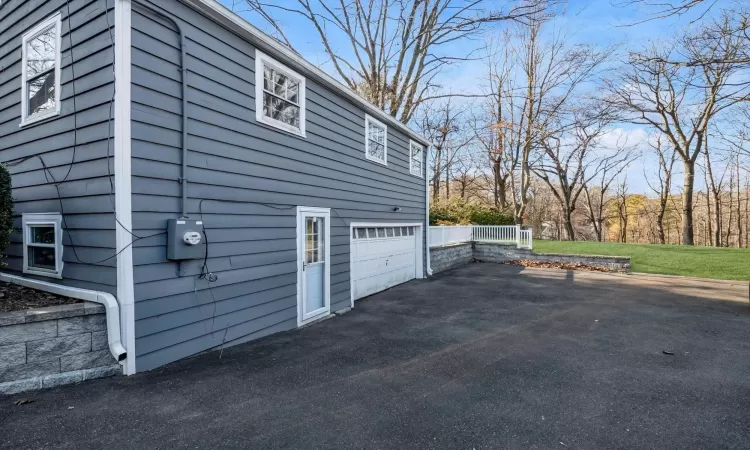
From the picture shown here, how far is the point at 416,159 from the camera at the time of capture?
35.5ft

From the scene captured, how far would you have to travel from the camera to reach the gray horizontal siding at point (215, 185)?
3.75 meters

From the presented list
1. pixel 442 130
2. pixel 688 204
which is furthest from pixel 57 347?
pixel 688 204

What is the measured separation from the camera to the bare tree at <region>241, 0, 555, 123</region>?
531 inches

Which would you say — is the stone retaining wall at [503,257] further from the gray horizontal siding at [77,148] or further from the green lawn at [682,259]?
the gray horizontal siding at [77,148]

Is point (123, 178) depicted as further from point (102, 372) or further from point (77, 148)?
point (102, 372)

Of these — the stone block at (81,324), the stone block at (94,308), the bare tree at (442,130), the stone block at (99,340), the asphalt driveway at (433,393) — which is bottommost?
the asphalt driveway at (433,393)

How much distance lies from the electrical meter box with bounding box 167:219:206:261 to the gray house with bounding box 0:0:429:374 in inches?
0.5

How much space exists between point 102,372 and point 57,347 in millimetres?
451

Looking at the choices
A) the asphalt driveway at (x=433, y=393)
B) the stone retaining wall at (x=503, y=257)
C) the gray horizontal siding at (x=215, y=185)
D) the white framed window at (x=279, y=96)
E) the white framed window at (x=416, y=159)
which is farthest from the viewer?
the stone retaining wall at (x=503, y=257)

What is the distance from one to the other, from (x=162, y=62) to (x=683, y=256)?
16.8 metres

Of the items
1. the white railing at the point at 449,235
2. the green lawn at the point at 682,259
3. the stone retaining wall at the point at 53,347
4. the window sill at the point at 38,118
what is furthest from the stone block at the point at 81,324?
the green lawn at the point at 682,259

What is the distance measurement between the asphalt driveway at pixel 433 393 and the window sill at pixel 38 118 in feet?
9.83

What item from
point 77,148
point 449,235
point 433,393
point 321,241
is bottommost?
point 433,393

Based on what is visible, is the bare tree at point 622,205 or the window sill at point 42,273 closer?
the window sill at point 42,273
